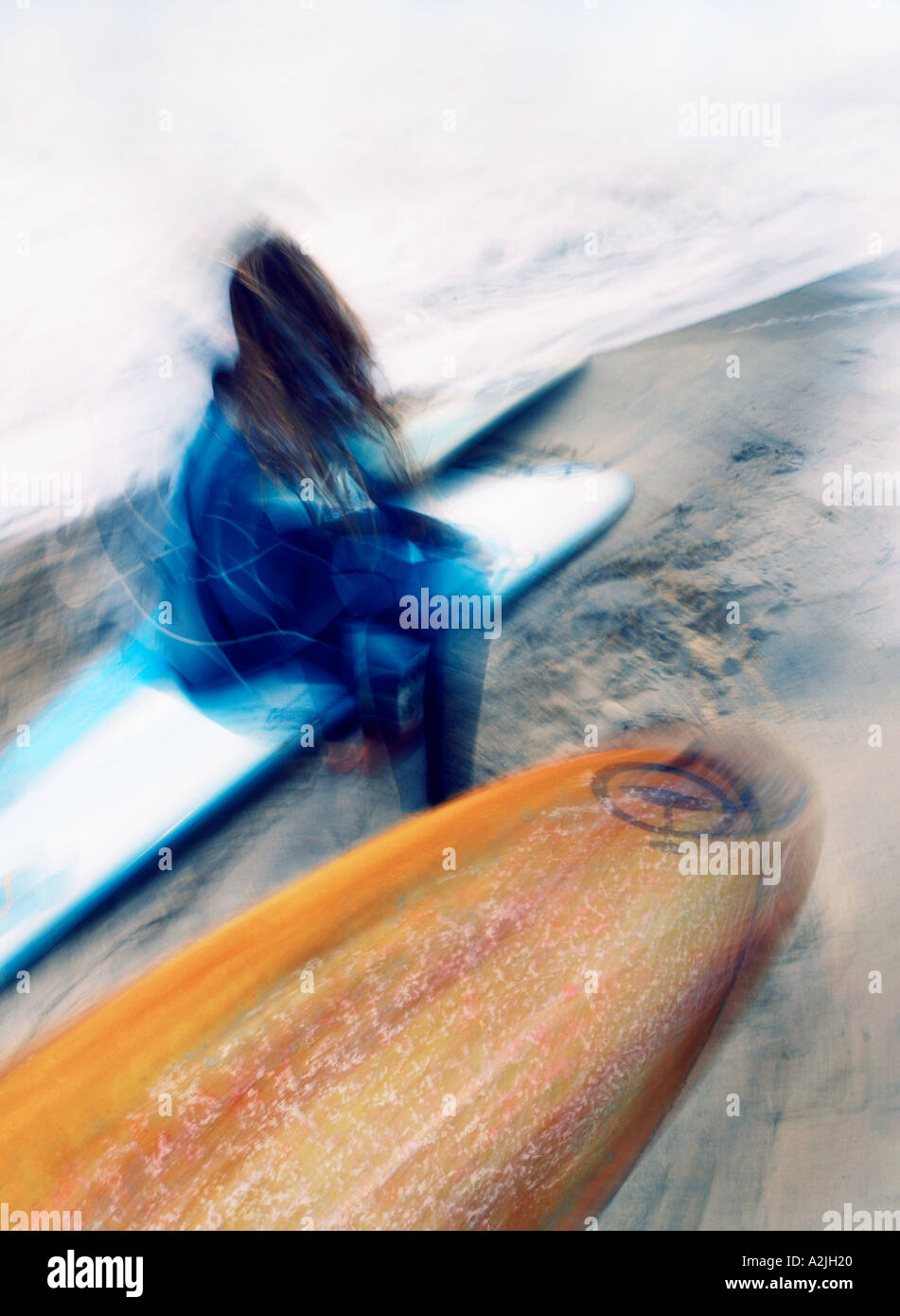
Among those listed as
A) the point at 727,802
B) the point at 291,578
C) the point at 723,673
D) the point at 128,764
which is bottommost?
the point at 727,802

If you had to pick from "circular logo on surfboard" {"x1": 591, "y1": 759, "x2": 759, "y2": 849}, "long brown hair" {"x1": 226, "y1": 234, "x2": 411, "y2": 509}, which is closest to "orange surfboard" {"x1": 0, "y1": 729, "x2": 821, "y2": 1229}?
"circular logo on surfboard" {"x1": 591, "y1": 759, "x2": 759, "y2": 849}

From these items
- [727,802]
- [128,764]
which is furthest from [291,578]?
[727,802]

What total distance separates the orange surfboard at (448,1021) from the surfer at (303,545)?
31cm

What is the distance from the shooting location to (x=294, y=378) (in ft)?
6.67

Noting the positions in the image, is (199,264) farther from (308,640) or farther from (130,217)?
(308,640)

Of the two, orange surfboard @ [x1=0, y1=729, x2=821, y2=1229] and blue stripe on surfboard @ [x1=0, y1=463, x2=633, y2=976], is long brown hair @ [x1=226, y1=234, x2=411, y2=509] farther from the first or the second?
orange surfboard @ [x1=0, y1=729, x2=821, y2=1229]

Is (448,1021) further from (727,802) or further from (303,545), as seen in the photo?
(303,545)

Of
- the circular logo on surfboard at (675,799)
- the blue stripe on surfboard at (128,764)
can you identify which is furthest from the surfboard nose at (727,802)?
the blue stripe on surfboard at (128,764)

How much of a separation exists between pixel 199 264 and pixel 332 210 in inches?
21.9

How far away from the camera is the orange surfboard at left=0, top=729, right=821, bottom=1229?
1534mm

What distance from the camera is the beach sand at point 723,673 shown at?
1.72m

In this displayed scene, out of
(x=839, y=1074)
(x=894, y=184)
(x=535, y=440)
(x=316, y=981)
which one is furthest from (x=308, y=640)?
(x=894, y=184)

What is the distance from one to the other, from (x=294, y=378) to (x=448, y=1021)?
1.58 meters

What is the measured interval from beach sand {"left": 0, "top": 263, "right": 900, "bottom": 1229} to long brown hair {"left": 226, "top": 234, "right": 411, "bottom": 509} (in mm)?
538
